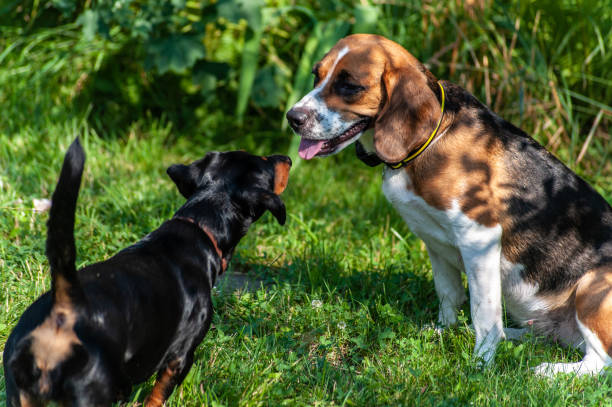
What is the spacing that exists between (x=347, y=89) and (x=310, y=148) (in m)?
0.37

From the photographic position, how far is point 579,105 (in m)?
5.93

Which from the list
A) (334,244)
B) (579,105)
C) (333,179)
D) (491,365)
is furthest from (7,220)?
(579,105)

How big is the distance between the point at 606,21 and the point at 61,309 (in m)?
5.11

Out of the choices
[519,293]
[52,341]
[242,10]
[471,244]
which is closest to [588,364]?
[519,293]

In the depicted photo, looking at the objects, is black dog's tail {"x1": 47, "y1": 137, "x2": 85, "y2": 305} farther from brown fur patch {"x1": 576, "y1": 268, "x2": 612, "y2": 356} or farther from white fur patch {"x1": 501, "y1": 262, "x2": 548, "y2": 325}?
brown fur patch {"x1": 576, "y1": 268, "x2": 612, "y2": 356}

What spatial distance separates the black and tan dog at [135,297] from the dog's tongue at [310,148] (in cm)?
24

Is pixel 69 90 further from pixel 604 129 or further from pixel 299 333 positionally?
pixel 604 129

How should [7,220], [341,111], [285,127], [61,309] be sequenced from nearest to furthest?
[61,309], [341,111], [7,220], [285,127]

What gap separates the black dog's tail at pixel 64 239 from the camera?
7.27ft

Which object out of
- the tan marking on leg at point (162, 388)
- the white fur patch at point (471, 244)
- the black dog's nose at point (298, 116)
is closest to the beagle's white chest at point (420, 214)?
the white fur patch at point (471, 244)

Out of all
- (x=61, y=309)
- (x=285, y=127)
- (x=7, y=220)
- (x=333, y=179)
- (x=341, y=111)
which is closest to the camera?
(x=61, y=309)

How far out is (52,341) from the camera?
2.29m

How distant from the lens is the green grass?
3.06 m

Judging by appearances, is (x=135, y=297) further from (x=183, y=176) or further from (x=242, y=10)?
(x=242, y=10)
